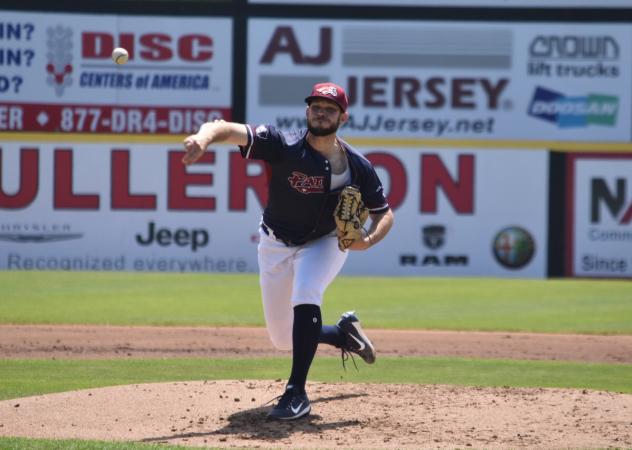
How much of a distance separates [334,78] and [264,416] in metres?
15.6

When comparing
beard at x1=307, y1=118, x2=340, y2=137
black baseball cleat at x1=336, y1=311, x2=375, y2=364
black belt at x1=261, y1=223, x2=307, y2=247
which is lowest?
black baseball cleat at x1=336, y1=311, x2=375, y2=364

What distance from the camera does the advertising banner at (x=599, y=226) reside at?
804 inches

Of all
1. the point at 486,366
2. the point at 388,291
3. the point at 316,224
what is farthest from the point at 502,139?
the point at 316,224

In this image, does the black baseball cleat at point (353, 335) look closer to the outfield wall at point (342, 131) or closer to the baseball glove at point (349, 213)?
the baseball glove at point (349, 213)

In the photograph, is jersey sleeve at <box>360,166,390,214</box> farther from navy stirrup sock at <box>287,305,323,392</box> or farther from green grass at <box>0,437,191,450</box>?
green grass at <box>0,437,191,450</box>

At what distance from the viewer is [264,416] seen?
5902mm

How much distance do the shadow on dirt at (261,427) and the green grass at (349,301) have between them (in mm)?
5738

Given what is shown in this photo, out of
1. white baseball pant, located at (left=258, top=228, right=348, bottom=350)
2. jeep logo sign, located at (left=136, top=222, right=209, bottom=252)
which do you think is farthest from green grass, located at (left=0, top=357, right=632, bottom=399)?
jeep logo sign, located at (left=136, top=222, right=209, bottom=252)

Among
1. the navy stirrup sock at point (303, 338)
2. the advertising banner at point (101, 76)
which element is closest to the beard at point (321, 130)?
the navy stirrup sock at point (303, 338)

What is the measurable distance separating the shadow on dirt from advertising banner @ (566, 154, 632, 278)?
50.1 feet

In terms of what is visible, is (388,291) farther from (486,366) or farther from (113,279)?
(486,366)

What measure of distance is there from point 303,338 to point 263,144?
1.06m

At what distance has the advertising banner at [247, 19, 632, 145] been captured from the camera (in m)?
20.9

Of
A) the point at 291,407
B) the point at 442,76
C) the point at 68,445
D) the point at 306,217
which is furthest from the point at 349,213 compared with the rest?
the point at 442,76
